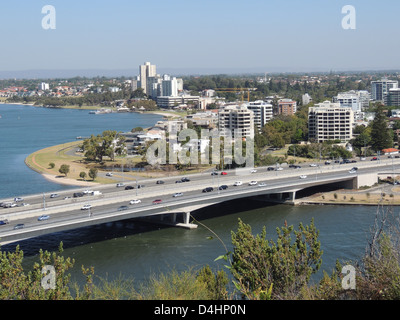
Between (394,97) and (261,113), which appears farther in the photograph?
(394,97)

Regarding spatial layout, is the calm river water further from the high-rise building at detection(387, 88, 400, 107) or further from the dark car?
the high-rise building at detection(387, 88, 400, 107)

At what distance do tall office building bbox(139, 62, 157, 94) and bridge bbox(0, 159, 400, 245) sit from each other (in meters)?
42.7

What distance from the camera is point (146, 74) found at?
5825cm

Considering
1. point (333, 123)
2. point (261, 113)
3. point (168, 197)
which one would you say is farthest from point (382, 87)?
point (168, 197)

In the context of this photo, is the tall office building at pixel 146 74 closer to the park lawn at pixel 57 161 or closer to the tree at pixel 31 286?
the park lawn at pixel 57 161

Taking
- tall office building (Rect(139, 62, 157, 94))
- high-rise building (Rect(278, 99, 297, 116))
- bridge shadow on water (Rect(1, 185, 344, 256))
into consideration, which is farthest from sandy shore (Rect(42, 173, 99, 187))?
tall office building (Rect(139, 62, 157, 94))

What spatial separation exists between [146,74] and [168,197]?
160 feet

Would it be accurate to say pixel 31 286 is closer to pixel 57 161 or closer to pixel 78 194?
pixel 78 194

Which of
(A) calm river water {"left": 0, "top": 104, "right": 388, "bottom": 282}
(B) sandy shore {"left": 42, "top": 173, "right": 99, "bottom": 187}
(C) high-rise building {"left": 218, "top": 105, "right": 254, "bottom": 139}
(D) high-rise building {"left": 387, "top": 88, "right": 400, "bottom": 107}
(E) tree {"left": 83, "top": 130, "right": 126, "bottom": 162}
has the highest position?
(D) high-rise building {"left": 387, "top": 88, "right": 400, "bottom": 107}

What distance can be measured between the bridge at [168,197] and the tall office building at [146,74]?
140ft

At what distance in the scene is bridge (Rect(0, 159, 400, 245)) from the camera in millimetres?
8750

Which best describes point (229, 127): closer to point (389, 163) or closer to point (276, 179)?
point (389, 163)
